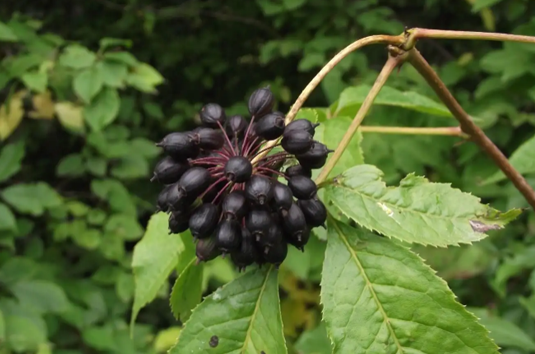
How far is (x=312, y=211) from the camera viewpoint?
100cm

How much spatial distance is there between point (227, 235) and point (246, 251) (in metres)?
0.06

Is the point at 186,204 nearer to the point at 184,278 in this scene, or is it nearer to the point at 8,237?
the point at 184,278

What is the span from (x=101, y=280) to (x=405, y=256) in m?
2.97

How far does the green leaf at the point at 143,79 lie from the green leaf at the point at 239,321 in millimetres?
2240

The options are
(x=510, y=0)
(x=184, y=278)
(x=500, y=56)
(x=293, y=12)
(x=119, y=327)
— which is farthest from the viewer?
(x=293, y=12)

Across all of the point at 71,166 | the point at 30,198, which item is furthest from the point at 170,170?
the point at 71,166

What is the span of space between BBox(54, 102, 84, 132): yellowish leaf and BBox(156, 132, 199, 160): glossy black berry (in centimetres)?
247

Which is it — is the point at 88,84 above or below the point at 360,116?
above

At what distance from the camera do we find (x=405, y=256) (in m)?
0.95

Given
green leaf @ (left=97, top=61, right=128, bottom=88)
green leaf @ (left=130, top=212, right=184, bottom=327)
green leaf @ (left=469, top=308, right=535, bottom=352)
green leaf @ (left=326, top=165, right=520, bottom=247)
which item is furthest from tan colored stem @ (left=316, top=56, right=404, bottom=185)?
green leaf @ (left=97, top=61, right=128, bottom=88)

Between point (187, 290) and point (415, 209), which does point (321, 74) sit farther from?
point (187, 290)

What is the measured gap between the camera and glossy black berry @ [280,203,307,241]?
96 cm

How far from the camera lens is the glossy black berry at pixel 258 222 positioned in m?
0.93

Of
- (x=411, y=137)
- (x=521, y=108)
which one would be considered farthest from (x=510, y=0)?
(x=411, y=137)
